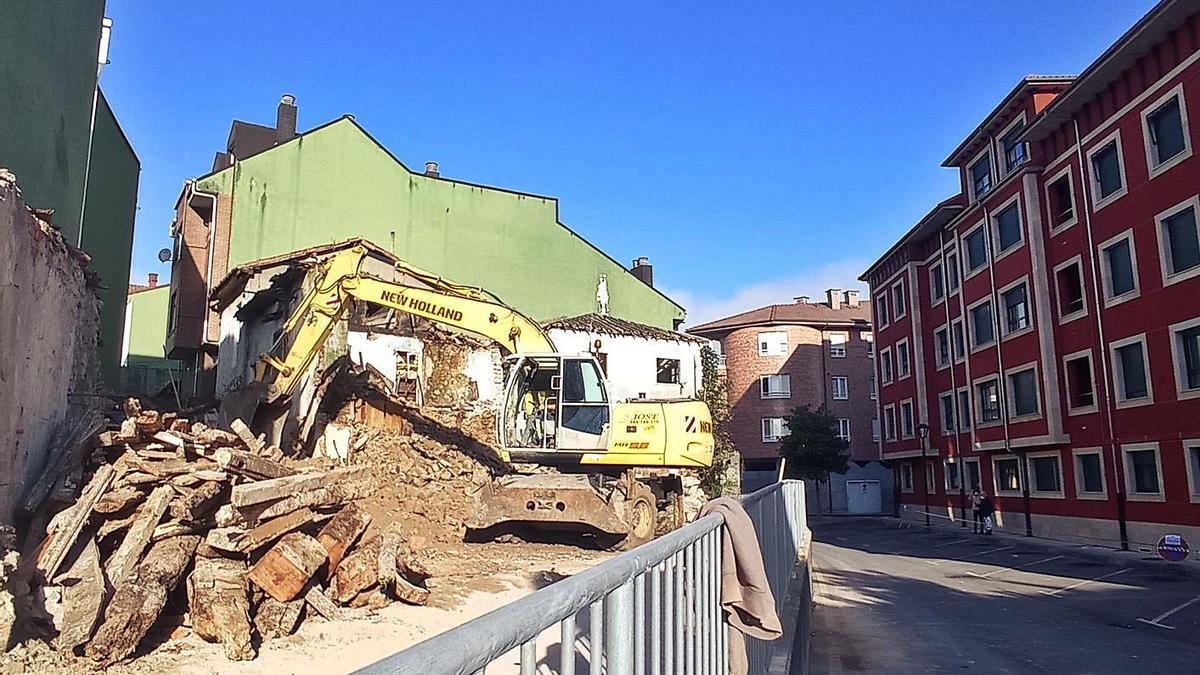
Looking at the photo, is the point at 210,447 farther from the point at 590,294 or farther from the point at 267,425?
the point at 590,294

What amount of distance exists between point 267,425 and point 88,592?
28.2ft

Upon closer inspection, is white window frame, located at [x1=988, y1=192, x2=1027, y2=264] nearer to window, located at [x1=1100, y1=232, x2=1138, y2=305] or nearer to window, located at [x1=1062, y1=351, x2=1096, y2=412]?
window, located at [x1=1100, y1=232, x2=1138, y2=305]

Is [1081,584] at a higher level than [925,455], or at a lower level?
lower

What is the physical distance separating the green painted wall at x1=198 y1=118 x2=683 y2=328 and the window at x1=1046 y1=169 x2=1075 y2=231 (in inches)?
595

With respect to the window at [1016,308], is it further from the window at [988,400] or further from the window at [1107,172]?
the window at [1107,172]

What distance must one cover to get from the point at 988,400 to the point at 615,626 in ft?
109

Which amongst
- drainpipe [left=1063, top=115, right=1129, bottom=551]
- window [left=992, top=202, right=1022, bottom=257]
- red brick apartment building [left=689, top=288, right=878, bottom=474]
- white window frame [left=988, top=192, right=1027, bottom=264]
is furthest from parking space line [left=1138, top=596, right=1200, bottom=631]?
red brick apartment building [left=689, top=288, right=878, bottom=474]

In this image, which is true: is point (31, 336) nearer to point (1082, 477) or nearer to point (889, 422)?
point (1082, 477)

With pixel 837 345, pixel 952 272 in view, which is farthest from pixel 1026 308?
pixel 837 345

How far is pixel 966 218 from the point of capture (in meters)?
33.1

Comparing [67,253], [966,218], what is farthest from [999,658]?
[966,218]

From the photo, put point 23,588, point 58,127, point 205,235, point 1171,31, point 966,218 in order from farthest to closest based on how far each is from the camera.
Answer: point 966,218, point 205,235, point 1171,31, point 58,127, point 23,588

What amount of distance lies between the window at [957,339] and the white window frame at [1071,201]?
26.1ft

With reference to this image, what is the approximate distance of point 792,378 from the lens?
51.1 meters
